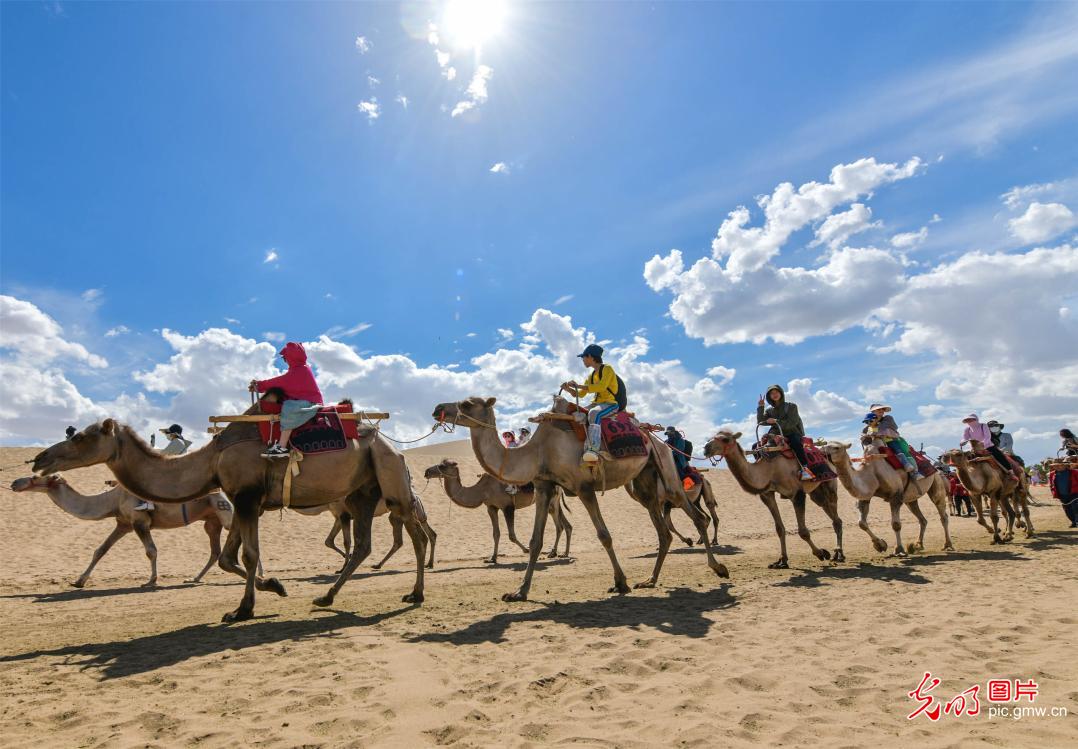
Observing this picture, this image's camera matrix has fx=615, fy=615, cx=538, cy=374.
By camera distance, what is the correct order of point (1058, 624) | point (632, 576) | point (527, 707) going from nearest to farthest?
point (527, 707) < point (1058, 624) < point (632, 576)

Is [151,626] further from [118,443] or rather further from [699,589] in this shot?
[699,589]

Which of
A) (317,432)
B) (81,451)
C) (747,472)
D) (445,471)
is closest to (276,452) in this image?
(317,432)

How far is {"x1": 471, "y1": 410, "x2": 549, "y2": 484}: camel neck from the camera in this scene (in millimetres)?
9841

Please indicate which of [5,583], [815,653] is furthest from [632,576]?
[5,583]

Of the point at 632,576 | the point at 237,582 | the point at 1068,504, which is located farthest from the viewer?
the point at 1068,504

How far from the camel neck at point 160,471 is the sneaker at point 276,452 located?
86cm

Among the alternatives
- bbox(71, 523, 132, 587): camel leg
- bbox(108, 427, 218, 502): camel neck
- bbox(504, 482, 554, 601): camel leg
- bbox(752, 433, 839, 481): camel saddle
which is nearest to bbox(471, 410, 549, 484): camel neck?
bbox(504, 482, 554, 601): camel leg

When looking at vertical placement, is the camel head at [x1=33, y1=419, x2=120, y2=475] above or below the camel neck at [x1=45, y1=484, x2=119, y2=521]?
above

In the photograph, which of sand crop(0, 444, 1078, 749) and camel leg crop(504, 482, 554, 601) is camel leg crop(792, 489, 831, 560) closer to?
sand crop(0, 444, 1078, 749)

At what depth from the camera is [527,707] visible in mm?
4688

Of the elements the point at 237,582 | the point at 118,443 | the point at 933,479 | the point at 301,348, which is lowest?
the point at 237,582

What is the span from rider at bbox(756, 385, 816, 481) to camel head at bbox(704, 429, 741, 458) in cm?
131

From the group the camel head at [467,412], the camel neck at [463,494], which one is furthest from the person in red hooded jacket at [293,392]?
the camel neck at [463,494]

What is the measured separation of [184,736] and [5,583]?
17.6 m
